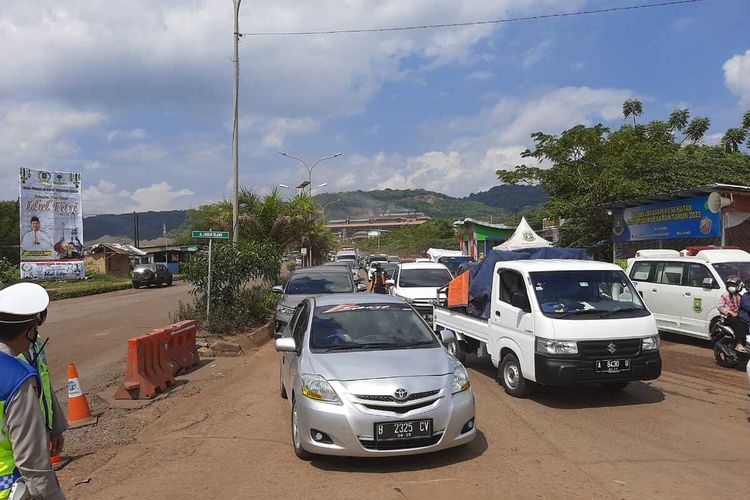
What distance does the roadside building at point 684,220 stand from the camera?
18.9m

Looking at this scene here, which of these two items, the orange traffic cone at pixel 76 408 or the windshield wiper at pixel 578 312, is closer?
the orange traffic cone at pixel 76 408

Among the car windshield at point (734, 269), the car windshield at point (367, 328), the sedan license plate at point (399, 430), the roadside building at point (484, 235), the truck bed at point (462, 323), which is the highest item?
the roadside building at point (484, 235)

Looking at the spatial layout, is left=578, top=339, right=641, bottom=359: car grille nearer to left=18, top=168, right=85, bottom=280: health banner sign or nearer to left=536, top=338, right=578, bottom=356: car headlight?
left=536, top=338, right=578, bottom=356: car headlight

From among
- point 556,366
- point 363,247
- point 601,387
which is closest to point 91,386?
point 556,366

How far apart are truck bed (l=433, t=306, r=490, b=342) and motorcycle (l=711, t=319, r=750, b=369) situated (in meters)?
4.31

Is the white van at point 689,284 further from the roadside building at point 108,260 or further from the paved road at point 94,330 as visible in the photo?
the roadside building at point 108,260

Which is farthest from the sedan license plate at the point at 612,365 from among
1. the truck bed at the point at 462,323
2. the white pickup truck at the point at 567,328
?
the truck bed at the point at 462,323

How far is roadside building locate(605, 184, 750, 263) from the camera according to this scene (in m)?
18.9

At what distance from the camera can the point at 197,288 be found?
1468 cm

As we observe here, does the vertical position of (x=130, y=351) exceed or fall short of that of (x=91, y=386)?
it exceeds it

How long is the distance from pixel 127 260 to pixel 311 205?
2975 cm

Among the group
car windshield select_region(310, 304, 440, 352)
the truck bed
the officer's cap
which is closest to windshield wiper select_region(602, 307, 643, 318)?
the truck bed

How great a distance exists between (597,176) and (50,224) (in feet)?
97.3

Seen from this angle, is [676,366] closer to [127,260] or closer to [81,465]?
[81,465]
